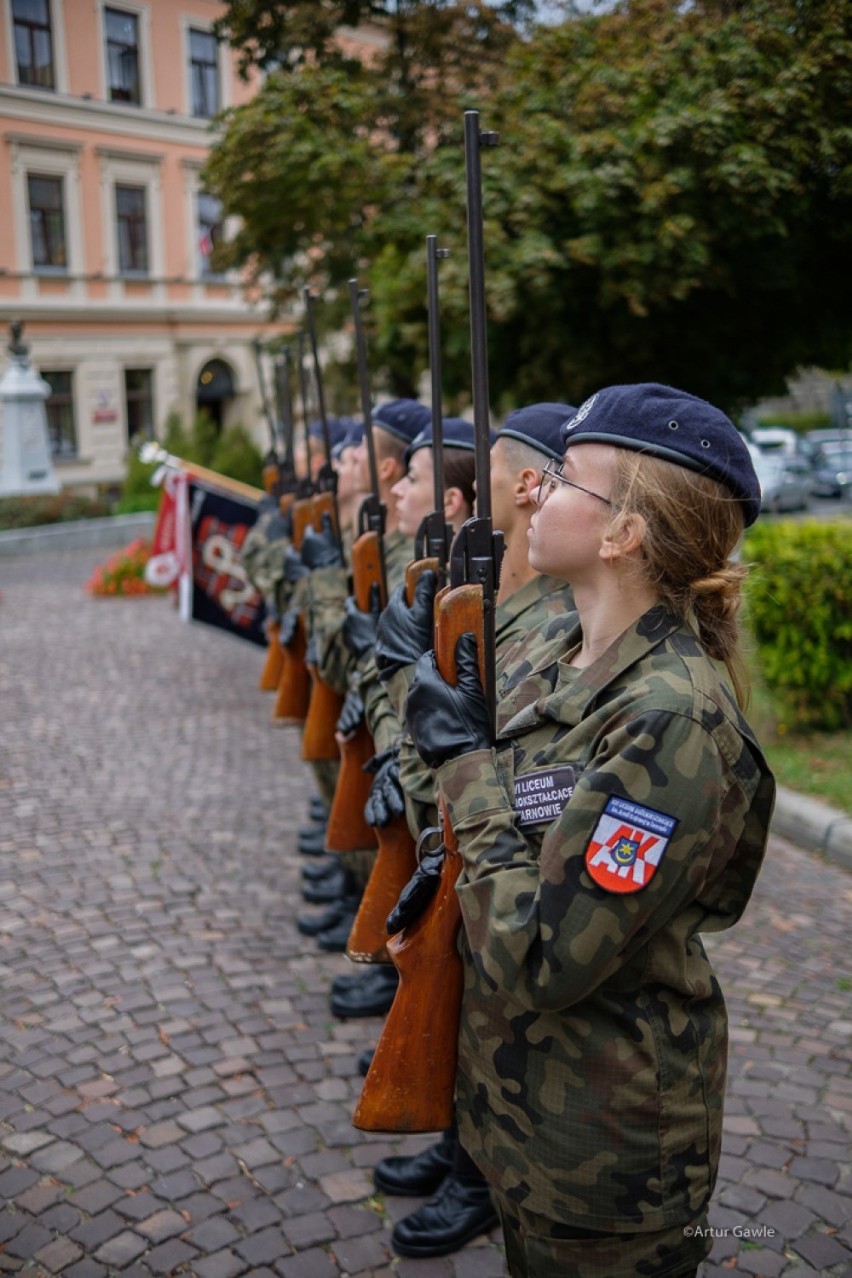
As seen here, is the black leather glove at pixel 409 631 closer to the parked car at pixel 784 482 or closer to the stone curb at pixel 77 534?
the stone curb at pixel 77 534

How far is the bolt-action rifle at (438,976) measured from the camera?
2006 mm

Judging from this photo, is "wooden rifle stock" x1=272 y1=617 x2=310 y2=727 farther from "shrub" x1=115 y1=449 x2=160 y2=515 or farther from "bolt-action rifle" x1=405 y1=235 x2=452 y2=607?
"shrub" x1=115 y1=449 x2=160 y2=515

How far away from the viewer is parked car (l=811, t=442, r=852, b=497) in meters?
25.6

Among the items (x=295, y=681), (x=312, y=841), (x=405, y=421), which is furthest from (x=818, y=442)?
(x=405, y=421)

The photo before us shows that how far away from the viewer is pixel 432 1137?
3.25 m

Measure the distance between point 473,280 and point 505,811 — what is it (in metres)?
0.87

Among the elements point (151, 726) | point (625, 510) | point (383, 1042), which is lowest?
point (151, 726)

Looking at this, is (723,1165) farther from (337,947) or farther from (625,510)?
(625,510)

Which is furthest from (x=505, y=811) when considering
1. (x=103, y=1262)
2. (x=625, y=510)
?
(x=103, y=1262)

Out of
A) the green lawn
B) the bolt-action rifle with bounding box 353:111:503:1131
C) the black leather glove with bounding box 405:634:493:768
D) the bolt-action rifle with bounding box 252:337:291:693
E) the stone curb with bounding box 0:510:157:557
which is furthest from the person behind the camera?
the stone curb with bounding box 0:510:157:557

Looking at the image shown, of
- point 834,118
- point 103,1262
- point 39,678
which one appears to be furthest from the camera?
point 39,678

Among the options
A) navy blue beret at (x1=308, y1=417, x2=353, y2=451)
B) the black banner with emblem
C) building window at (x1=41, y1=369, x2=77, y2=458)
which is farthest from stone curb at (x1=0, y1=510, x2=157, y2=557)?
navy blue beret at (x1=308, y1=417, x2=353, y2=451)

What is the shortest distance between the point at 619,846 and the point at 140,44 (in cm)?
1202

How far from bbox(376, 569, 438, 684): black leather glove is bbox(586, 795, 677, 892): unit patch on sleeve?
4.06ft
